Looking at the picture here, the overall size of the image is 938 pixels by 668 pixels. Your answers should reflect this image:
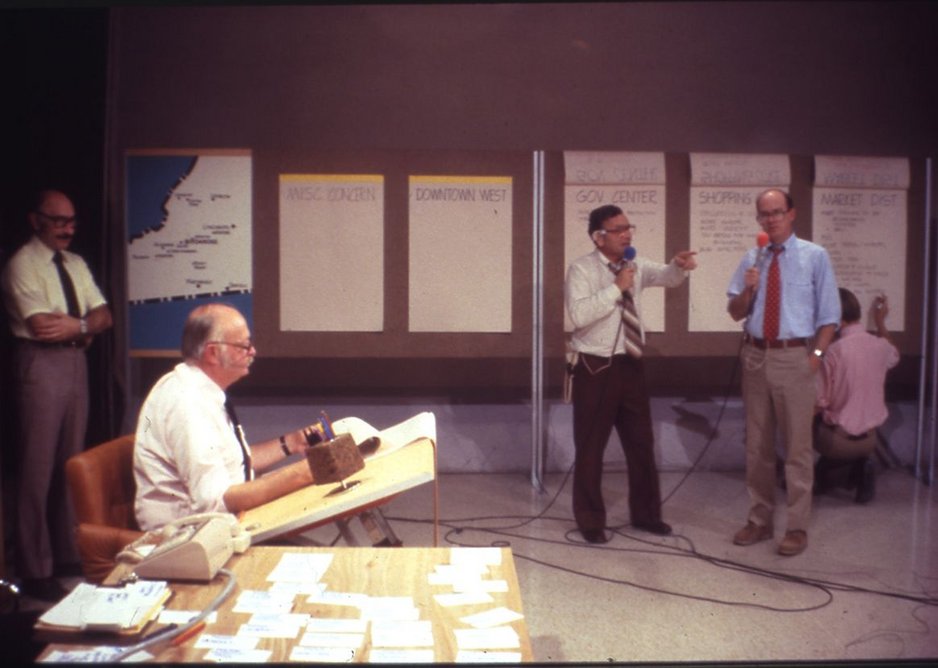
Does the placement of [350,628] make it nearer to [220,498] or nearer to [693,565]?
[220,498]

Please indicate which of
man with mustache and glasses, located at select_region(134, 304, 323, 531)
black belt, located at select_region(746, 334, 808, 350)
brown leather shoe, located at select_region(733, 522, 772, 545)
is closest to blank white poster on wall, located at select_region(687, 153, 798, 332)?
black belt, located at select_region(746, 334, 808, 350)

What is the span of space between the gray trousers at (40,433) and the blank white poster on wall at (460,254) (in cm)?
209

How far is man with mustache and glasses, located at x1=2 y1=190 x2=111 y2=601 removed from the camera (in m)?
3.58

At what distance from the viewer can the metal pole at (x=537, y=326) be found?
5.12 m

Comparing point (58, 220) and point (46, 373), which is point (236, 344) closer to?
point (46, 373)

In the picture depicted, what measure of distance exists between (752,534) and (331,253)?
2.67 meters

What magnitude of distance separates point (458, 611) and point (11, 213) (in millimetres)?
3006

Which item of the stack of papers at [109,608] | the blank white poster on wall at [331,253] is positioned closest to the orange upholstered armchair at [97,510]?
the stack of papers at [109,608]

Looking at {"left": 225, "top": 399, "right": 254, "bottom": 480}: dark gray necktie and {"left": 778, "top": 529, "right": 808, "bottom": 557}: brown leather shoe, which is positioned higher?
{"left": 225, "top": 399, "right": 254, "bottom": 480}: dark gray necktie

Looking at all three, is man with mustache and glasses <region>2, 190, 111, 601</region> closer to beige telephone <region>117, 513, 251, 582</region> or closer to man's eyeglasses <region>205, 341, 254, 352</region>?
man's eyeglasses <region>205, 341, 254, 352</region>

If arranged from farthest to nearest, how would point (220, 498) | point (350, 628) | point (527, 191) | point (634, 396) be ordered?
1. point (527, 191)
2. point (634, 396)
3. point (220, 498)
4. point (350, 628)

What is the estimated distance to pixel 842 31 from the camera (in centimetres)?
579

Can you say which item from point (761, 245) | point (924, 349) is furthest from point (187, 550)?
point (924, 349)

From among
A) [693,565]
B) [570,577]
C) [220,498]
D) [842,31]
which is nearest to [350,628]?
[220,498]
